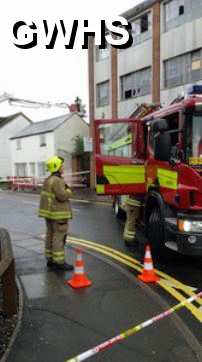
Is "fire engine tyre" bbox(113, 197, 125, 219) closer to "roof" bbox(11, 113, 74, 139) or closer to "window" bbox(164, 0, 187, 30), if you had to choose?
"window" bbox(164, 0, 187, 30)

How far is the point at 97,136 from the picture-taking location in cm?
1059

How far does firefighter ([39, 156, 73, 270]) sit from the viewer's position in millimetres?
8289

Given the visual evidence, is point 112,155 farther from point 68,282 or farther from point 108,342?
point 108,342

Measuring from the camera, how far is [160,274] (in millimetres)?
8000

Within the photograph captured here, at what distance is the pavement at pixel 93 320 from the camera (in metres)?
4.84

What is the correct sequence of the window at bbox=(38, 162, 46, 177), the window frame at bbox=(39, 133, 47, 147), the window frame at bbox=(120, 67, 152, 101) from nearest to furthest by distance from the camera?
the window frame at bbox=(120, 67, 152, 101) → the window frame at bbox=(39, 133, 47, 147) → the window at bbox=(38, 162, 46, 177)

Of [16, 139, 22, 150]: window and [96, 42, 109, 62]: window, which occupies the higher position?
[96, 42, 109, 62]: window

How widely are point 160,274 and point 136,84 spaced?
2250 centimetres

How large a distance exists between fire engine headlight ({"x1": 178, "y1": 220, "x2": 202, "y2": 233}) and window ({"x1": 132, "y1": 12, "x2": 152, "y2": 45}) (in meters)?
22.7

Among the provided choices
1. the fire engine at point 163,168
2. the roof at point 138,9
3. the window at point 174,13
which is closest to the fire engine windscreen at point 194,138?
the fire engine at point 163,168

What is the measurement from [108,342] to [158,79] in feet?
76.6

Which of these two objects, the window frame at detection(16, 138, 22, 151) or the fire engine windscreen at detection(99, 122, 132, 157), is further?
the window frame at detection(16, 138, 22, 151)

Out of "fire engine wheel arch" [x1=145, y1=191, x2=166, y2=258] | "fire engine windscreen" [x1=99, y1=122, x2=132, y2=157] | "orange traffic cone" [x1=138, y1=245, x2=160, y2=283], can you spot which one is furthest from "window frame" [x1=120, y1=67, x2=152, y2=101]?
"orange traffic cone" [x1=138, y1=245, x2=160, y2=283]

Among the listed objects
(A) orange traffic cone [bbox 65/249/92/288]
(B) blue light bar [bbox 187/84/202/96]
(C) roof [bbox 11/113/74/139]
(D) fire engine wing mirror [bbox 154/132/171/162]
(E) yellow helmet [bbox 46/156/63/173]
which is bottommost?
(A) orange traffic cone [bbox 65/249/92/288]
